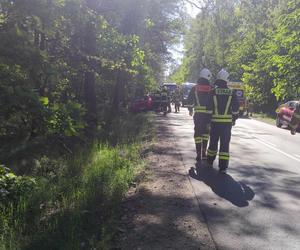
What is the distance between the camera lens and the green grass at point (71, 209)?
17.3 ft

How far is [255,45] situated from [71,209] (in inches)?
1550

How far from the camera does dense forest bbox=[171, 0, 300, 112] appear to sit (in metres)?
23.7

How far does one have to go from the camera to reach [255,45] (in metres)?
43.4

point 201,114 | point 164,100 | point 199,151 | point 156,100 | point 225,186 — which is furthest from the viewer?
point 156,100

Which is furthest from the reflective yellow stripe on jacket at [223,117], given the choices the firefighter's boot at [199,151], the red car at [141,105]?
the red car at [141,105]

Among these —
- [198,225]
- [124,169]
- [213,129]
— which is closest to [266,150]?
[213,129]

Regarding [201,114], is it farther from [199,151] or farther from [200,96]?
[199,151]

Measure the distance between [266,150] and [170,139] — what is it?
11.3ft

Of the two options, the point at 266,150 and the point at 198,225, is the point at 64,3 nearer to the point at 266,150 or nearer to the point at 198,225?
the point at 198,225

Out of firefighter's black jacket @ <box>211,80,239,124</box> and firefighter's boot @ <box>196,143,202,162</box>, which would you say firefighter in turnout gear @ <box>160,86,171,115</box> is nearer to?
firefighter's boot @ <box>196,143,202,162</box>

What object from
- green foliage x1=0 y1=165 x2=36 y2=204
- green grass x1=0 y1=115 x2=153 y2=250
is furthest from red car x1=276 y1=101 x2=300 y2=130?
green foliage x1=0 y1=165 x2=36 y2=204

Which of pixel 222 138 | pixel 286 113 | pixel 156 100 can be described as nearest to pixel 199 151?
pixel 222 138

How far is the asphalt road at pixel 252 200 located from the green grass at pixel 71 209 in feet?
4.21

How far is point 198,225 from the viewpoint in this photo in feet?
19.4
